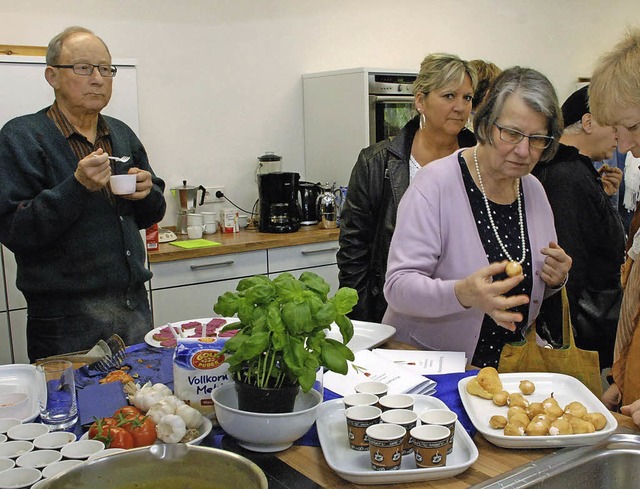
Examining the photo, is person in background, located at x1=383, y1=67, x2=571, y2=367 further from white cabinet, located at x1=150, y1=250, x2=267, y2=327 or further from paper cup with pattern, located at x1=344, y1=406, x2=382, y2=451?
white cabinet, located at x1=150, y1=250, x2=267, y2=327

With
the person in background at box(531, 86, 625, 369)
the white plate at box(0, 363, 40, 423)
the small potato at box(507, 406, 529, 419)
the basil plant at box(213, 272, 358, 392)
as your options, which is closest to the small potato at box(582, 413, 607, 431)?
the small potato at box(507, 406, 529, 419)

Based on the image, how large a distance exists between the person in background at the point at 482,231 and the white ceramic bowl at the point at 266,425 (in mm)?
681

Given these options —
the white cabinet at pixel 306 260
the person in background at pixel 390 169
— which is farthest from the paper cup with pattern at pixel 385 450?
the white cabinet at pixel 306 260

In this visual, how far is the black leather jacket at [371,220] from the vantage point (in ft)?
9.61

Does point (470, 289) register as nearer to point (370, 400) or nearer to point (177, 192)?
point (370, 400)

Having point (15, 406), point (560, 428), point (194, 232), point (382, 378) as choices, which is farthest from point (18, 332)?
point (560, 428)

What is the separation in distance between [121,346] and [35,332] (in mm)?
924

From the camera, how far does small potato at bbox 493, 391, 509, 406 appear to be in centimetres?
159

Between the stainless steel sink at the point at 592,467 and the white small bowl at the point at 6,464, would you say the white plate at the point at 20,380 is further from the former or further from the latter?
the stainless steel sink at the point at 592,467

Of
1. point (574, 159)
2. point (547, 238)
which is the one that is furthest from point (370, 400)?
point (574, 159)

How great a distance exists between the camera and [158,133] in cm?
432

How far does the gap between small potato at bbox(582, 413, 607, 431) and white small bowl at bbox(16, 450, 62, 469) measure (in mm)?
1016

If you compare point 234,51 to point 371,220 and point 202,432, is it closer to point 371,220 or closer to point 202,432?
point 371,220

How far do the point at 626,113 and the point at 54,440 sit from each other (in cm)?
147
